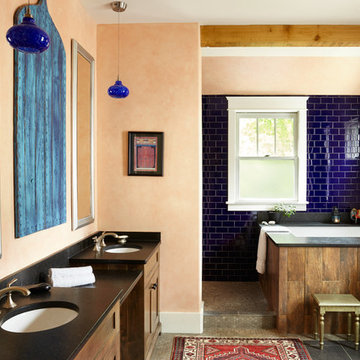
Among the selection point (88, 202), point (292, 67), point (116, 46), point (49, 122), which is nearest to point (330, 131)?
point (292, 67)

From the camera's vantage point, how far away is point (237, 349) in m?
3.61

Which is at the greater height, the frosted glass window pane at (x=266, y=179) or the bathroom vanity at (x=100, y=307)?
the frosted glass window pane at (x=266, y=179)

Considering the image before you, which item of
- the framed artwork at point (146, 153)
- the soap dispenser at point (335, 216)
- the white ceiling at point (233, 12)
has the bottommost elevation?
the soap dispenser at point (335, 216)

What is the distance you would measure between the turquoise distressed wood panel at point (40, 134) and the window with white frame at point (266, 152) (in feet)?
9.93

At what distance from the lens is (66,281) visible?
2461mm

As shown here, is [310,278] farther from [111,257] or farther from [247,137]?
[247,137]

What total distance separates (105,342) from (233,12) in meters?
2.95

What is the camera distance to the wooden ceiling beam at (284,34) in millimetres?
3961

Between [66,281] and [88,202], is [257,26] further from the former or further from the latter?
[66,281]

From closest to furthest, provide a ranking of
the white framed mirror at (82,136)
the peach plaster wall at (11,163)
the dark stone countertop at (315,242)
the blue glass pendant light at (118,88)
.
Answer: the peach plaster wall at (11,163) → the white framed mirror at (82,136) → the blue glass pendant light at (118,88) → the dark stone countertop at (315,242)

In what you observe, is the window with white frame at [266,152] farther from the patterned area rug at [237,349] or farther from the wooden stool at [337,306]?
the patterned area rug at [237,349]

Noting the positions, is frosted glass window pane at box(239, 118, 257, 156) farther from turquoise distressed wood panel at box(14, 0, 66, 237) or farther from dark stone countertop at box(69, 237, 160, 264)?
turquoise distressed wood panel at box(14, 0, 66, 237)

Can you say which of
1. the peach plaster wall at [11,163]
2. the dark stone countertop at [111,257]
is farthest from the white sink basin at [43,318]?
the dark stone countertop at [111,257]

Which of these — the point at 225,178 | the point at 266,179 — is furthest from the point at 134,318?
the point at 266,179
